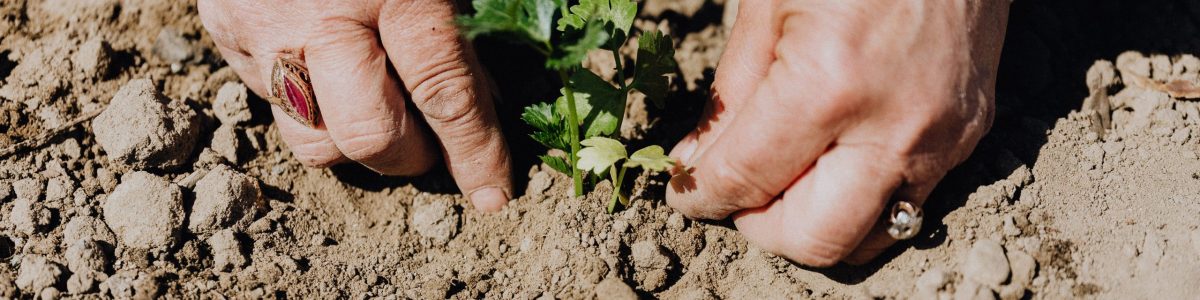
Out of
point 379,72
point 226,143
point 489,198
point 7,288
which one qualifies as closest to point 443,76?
point 379,72

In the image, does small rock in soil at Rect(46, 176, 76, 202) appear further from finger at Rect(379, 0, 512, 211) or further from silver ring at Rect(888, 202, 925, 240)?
silver ring at Rect(888, 202, 925, 240)

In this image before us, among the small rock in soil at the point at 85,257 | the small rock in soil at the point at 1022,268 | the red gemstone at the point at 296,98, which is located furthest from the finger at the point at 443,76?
the small rock in soil at the point at 1022,268

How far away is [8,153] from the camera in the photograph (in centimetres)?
333

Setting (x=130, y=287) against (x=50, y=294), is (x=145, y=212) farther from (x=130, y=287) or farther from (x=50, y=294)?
(x=50, y=294)

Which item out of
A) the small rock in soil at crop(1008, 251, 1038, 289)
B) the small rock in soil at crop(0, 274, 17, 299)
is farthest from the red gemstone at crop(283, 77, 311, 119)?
the small rock in soil at crop(1008, 251, 1038, 289)

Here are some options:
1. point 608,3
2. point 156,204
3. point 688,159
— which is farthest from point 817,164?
point 156,204

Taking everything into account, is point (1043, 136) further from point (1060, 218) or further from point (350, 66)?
point (350, 66)

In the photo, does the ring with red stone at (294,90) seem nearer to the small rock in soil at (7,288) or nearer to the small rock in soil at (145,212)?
the small rock in soil at (145,212)

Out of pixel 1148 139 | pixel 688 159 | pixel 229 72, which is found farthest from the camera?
pixel 229 72

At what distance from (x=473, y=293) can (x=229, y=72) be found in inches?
62.7

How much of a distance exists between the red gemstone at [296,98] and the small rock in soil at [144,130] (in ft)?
2.04

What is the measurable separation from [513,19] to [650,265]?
1.15m

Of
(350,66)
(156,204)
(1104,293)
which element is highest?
(350,66)

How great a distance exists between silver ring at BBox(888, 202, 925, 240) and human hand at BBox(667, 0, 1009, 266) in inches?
1.6
